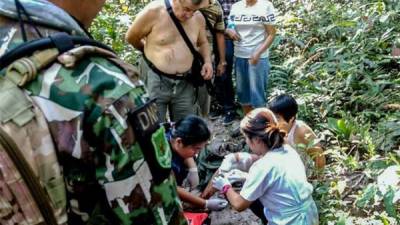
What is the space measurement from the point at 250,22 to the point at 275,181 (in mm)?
2251

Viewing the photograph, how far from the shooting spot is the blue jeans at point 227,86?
17.6ft

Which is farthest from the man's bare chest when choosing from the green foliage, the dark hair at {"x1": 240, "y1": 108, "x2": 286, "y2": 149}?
the green foliage

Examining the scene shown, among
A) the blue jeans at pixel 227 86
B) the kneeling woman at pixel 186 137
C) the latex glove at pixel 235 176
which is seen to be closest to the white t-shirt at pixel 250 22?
the blue jeans at pixel 227 86

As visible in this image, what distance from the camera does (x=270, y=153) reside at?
2982 millimetres

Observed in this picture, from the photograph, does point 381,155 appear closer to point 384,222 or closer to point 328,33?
point 384,222

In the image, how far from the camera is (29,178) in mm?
915

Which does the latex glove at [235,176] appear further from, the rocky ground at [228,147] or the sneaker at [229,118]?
the sneaker at [229,118]

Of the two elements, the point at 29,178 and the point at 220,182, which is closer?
the point at 29,178

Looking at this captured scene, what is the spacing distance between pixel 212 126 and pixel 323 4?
3.05m

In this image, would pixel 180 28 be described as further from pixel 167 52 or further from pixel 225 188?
pixel 225 188

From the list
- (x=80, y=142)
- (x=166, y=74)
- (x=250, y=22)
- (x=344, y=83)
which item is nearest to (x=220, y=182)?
(x=166, y=74)

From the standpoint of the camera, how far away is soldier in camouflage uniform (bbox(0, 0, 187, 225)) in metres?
0.92

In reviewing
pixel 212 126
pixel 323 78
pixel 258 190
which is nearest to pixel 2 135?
pixel 258 190

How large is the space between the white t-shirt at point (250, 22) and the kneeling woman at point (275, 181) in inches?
73.8
